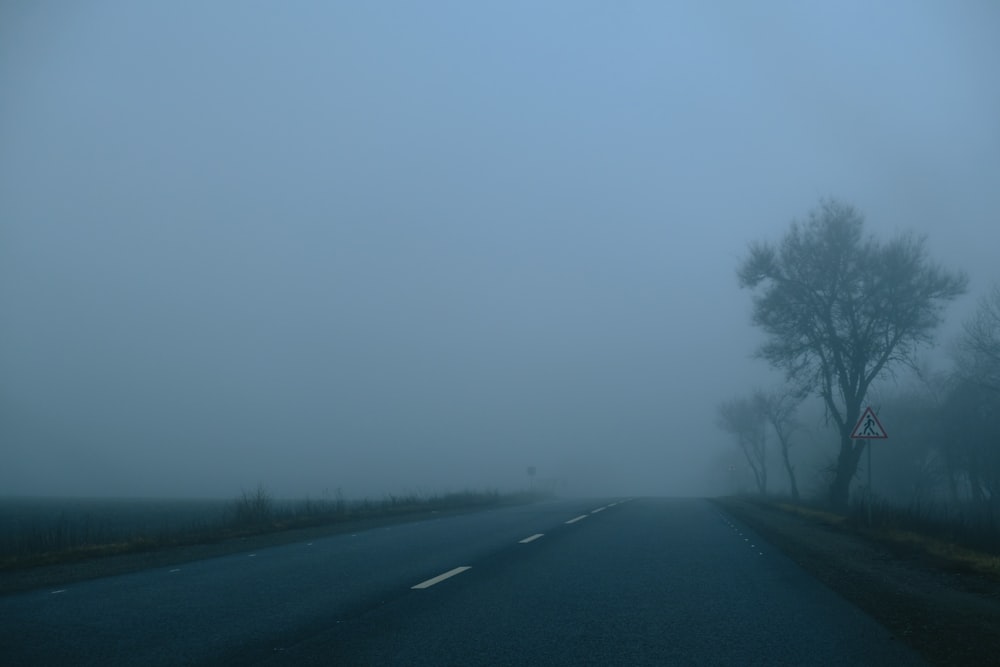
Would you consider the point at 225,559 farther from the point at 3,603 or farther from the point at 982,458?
the point at 982,458

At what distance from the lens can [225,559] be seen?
14016 mm

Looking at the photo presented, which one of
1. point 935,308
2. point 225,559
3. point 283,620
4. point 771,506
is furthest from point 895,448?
point 283,620

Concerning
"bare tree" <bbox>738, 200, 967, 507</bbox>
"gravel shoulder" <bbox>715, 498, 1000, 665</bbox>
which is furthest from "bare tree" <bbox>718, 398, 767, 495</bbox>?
"gravel shoulder" <bbox>715, 498, 1000, 665</bbox>

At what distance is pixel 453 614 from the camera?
334 inches

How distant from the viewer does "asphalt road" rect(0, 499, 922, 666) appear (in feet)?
22.5

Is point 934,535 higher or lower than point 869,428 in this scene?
lower

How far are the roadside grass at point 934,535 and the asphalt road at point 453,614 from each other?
291 cm

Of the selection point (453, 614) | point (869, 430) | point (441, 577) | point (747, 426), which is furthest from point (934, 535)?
point (747, 426)

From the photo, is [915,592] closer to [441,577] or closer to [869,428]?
[441,577]

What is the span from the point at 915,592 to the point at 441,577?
5893mm

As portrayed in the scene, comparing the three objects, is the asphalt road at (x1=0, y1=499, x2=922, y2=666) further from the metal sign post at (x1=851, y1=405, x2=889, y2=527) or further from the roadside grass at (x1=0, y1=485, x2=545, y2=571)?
the metal sign post at (x1=851, y1=405, x2=889, y2=527)

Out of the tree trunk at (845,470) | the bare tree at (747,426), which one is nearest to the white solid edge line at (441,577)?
the tree trunk at (845,470)

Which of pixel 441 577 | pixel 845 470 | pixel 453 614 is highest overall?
pixel 845 470

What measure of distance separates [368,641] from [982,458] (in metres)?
42.7
